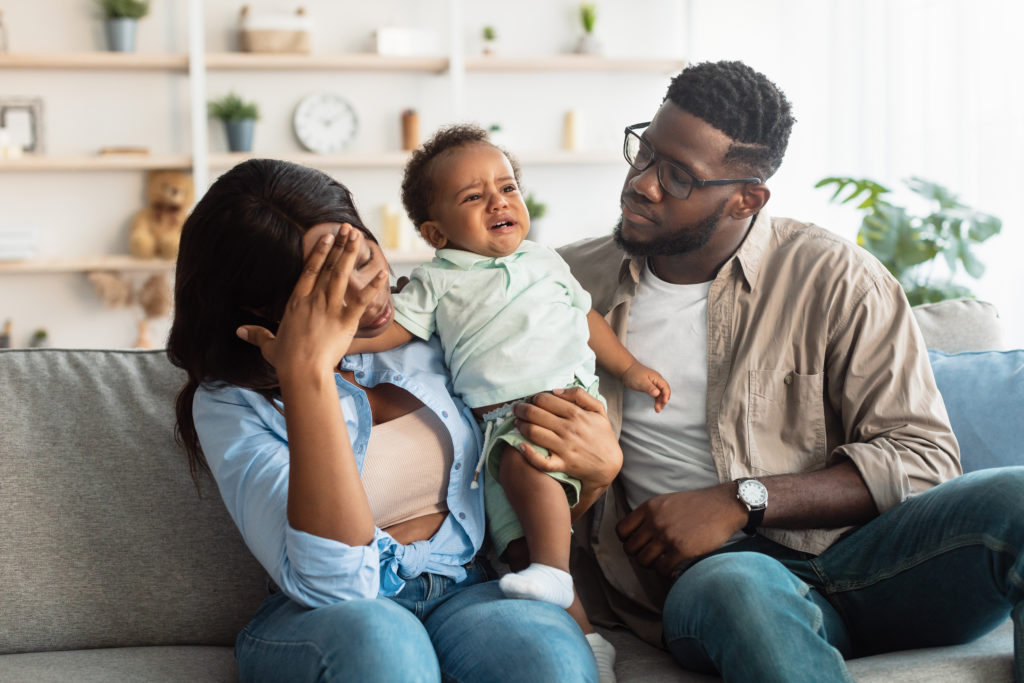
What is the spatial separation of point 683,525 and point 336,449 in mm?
641

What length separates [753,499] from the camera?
1.63 metres

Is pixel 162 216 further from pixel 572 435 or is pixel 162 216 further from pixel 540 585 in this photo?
pixel 540 585

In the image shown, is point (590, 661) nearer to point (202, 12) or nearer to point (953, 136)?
point (953, 136)

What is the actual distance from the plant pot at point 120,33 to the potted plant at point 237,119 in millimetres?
463

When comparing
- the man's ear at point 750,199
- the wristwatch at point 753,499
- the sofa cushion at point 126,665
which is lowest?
the sofa cushion at point 126,665

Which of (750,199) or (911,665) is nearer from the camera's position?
(911,665)

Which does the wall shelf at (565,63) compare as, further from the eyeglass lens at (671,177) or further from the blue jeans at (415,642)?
the blue jeans at (415,642)

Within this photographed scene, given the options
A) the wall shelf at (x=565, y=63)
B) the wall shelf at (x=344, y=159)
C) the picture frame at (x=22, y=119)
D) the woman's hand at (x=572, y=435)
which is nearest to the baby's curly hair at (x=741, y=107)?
the woman's hand at (x=572, y=435)

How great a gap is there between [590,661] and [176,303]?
807 millimetres

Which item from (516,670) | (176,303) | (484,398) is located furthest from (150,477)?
(516,670)

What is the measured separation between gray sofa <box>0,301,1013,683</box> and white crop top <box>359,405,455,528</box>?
14.1 inches

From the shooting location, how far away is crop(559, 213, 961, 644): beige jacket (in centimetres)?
168

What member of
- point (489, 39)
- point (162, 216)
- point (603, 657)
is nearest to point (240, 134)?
point (162, 216)

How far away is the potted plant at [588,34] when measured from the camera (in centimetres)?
510
